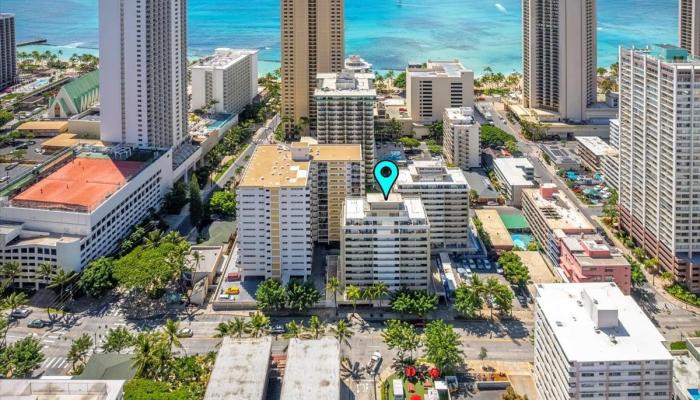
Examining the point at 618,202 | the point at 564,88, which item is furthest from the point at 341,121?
the point at 564,88

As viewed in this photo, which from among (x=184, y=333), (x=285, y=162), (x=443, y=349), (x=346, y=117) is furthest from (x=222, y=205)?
(x=443, y=349)

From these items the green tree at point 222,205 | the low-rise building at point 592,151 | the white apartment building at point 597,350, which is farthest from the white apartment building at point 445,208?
the low-rise building at point 592,151

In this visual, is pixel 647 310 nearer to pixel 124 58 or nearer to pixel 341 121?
pixel 341 121

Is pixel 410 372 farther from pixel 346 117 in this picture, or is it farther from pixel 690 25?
pixel 690 25

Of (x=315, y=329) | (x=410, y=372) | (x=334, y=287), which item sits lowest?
(x=410, y=372)

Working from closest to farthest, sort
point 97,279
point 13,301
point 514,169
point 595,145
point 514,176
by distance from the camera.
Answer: point 13,301
point 97,279
point 514,176
point 514,169
point 595,145

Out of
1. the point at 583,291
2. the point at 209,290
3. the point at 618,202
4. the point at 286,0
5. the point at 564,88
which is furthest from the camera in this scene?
the point at 564,88

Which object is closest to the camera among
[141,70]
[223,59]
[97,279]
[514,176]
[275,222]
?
[97,279]
